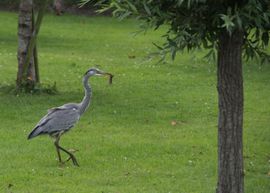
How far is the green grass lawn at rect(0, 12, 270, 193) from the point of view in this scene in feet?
33.0

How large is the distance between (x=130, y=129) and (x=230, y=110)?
5.84 meters

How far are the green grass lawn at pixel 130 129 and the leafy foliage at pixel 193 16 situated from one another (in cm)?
42

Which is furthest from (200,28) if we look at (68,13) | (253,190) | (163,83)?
(68,13)

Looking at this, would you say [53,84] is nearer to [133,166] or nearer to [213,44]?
[133,166]

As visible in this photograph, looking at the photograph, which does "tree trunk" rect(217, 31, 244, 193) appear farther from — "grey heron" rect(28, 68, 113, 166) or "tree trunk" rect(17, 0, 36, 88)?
"tree trunk" rect(17, 0, 36, 88)

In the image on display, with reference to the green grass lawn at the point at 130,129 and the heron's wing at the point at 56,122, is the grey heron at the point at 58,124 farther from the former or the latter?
the green grass lawn at the point at 130,129

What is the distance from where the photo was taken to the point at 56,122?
11016mm

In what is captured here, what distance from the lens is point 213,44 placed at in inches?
285

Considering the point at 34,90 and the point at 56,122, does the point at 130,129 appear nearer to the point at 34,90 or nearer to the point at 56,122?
the point at 56,122

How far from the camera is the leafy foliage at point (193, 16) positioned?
6.75 metres

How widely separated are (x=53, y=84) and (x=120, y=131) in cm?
435

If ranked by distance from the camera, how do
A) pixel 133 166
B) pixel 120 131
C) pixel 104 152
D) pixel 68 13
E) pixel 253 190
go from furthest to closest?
pixel 68 13 → pixel 120 131 → pixel 104 152 → pixel 133 166 → pixel 253 190

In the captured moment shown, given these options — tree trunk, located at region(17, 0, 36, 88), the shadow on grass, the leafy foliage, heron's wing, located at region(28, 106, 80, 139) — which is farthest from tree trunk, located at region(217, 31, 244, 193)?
tree trunk, located at region(17, 0, 36, 88)

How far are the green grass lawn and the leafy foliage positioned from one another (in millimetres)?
425
